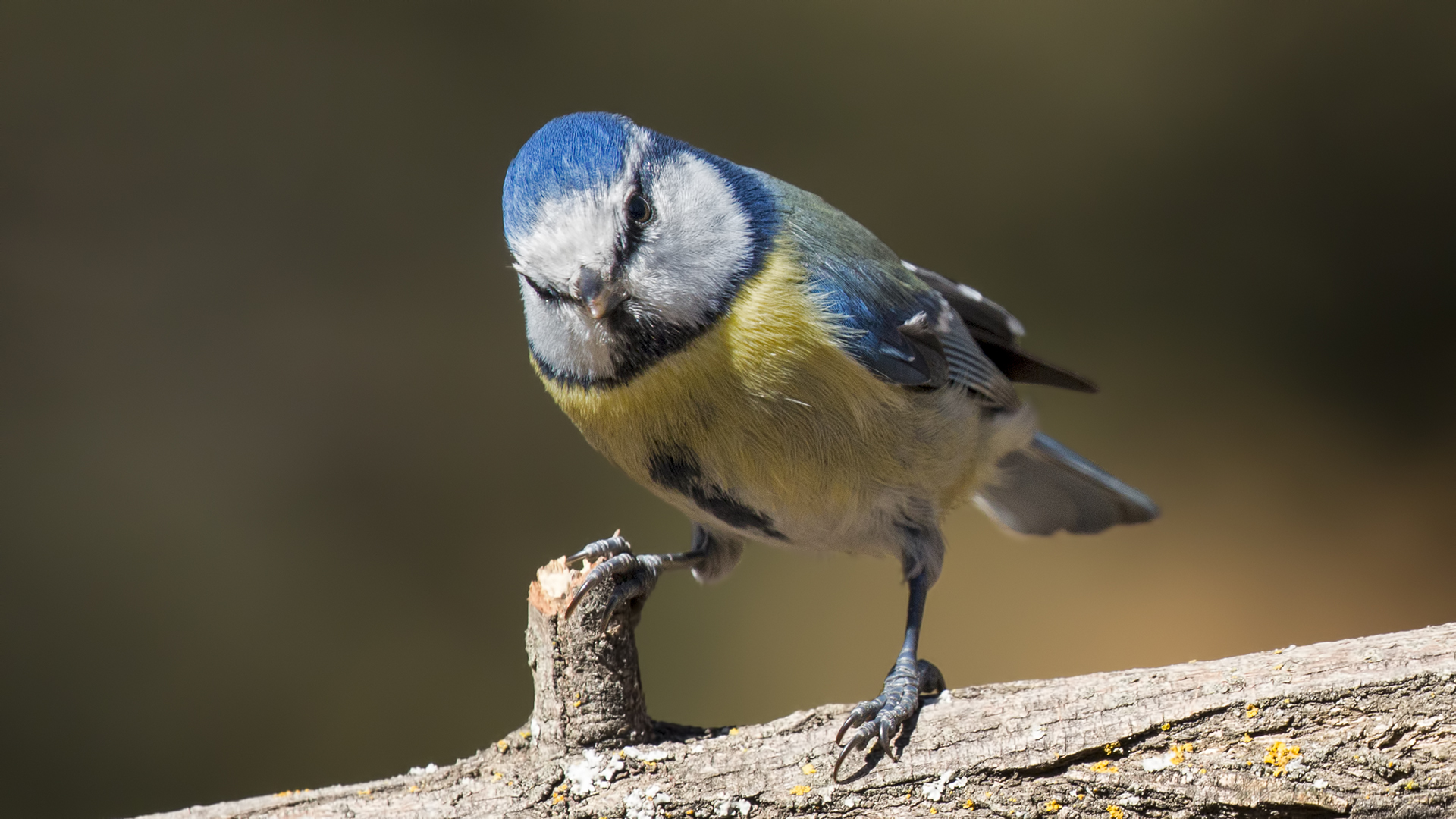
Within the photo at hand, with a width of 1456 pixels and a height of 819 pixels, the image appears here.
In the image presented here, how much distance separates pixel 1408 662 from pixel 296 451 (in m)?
2.33

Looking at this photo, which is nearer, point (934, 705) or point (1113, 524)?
point (934, 705)

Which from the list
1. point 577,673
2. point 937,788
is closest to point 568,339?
point 577,673

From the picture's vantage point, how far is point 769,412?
1.43 m

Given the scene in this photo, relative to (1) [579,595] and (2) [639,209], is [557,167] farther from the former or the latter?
(1) [579,595]

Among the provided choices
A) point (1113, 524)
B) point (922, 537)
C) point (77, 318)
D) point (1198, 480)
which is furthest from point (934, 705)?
point (77, 318)

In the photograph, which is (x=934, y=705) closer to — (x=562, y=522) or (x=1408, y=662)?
(x=1408, y=662)

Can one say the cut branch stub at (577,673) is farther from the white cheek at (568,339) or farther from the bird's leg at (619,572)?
the white cheek at (568,339)

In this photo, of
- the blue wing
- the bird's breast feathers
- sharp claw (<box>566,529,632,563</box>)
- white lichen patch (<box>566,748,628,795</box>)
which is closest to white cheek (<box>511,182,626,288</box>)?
the bird's breast feathers

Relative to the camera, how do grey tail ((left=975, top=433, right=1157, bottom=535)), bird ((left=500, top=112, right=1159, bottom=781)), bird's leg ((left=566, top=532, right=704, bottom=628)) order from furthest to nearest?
grey tail ((left=975, top=433, right=1157, bottom=535)) → bird's leg ((left=566, top=532, right=704, bottom=628)) → bird ((left=500, top=112, right=1159, bottom=781))

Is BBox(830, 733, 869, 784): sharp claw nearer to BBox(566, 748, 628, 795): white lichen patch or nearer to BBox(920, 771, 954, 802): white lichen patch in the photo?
BBox(920, 771, 954, 802): white lichen patch

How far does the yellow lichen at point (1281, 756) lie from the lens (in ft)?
4.16

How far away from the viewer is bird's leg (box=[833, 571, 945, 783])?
1388mm

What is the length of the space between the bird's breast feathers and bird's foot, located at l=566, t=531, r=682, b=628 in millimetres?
95

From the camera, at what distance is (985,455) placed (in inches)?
72.7
